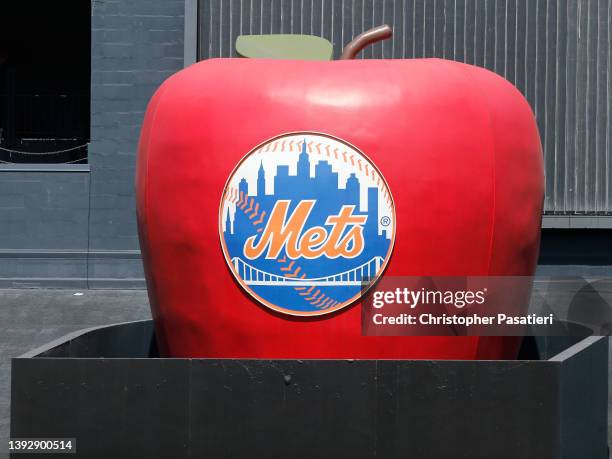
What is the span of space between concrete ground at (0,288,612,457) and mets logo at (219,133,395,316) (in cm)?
552

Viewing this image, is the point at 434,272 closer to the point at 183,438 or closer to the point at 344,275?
the point at 344,275

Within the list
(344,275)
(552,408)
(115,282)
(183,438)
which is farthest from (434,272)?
(115,282)

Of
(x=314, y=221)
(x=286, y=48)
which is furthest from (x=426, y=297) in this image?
(x=286, y=48)

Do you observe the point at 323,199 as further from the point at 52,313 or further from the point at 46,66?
the point at 46,66

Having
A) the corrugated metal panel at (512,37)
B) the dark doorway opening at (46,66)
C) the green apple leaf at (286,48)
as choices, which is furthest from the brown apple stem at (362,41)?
the dark doorway opening at (46,66)

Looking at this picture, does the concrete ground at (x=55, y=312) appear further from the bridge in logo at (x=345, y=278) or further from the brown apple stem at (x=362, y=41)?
the brown apple stem at (x=362, y=41)

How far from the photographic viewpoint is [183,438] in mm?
5953

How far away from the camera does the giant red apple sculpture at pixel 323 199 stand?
6262 mm

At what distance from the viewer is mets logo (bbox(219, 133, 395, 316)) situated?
20.5 ft

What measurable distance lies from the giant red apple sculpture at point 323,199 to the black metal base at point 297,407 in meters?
0.52

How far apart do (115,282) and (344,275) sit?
9745 millimetres

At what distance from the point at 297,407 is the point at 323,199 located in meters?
1.23

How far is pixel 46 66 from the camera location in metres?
21.9

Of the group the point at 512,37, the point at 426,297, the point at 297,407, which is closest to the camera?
the point at 297,407
